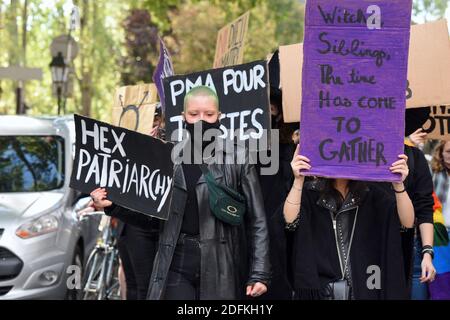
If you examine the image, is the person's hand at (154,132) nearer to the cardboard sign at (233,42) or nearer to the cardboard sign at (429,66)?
the cardboard sign at (233,42)

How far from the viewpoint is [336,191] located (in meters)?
4.59

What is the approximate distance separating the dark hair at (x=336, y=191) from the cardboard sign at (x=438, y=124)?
161 centimetres

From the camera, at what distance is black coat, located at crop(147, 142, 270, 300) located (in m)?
4.78

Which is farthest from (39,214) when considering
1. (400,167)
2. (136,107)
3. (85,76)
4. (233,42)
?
(85,76)

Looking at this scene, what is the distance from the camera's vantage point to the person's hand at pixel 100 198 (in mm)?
4945

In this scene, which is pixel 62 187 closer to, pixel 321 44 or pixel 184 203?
pixel 184 203

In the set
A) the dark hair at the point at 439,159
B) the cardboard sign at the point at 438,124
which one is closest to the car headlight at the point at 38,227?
the dark hair at the point at 439,159

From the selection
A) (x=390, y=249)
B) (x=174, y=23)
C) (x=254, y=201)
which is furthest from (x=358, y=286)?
(x=174, y=23)

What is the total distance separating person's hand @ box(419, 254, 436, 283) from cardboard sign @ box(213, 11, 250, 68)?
229 centimetres

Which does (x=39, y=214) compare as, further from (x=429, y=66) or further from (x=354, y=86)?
(x=354, y=86)

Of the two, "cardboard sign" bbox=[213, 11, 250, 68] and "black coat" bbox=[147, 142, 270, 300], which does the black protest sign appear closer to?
"black coat" bbox=[147, 142, 270, 300]

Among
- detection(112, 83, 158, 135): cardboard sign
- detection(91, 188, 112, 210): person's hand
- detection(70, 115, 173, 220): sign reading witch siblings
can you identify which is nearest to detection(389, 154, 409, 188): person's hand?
detection(70, 115, 173, 220): sign reading witch siblings

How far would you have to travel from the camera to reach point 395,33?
4.47 meters

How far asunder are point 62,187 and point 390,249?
15.8 ft
